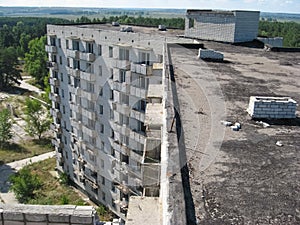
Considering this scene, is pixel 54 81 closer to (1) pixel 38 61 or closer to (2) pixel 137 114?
(2) pixel 137 114

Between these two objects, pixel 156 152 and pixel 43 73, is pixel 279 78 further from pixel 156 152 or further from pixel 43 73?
pixel 43 73

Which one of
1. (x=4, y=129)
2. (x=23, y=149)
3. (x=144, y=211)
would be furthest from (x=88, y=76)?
(x=4, y=129)

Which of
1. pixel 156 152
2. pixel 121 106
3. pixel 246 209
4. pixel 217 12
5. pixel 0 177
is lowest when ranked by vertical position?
pixel 0 177

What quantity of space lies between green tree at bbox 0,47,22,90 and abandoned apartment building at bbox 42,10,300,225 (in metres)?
33.4

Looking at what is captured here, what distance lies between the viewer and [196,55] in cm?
1435

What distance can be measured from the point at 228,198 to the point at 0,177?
1124 inches

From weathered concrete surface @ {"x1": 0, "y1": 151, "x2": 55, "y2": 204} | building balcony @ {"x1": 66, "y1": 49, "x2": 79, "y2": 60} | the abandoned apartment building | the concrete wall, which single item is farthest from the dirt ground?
weathered concrete surface @ {"x1": 0, "y1": 151, "x2": 55, "y2": 204}

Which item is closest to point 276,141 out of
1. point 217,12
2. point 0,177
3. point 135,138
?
point 135,138

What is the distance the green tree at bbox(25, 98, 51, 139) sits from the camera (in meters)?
36.3

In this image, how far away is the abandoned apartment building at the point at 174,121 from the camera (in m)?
4.45

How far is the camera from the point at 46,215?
542 centimetres

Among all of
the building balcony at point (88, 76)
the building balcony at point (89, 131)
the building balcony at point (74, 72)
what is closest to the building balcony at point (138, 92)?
the building balcony at point (88, 76)

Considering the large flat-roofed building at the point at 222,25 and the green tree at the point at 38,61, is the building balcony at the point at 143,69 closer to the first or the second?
the large flat-roofed building at the point at 222,25

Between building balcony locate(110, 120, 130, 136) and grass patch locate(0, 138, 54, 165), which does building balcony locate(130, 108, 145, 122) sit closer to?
building balcony locate(110, 120, 130, 136)
